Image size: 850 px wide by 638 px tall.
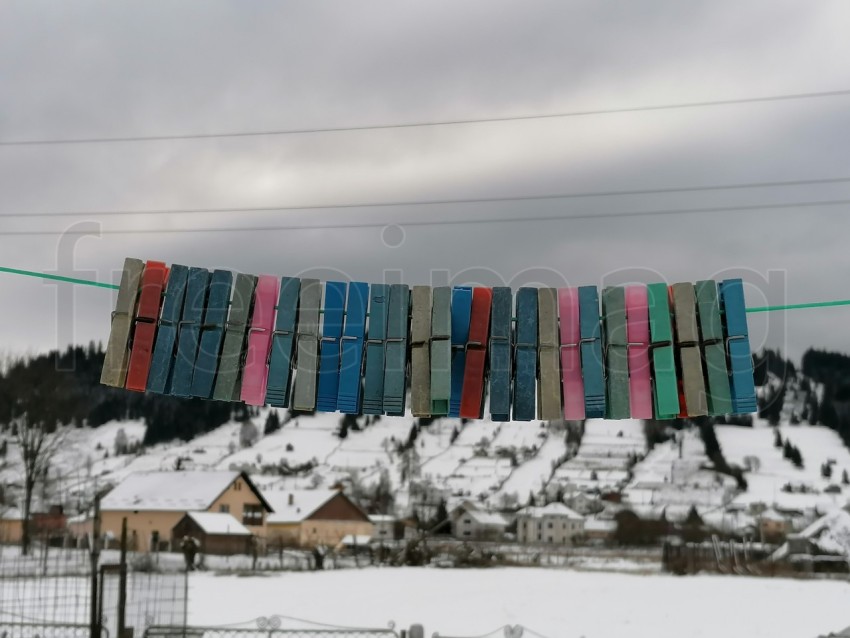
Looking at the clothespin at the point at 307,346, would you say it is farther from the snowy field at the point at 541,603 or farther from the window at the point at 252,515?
the window at the point at 252,515

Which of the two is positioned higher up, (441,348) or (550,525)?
(441,348)

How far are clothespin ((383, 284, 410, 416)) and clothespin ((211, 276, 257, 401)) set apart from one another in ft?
3.89

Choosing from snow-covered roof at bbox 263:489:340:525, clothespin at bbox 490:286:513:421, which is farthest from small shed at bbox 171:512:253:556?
clothespin at bbox 490:286:513:421

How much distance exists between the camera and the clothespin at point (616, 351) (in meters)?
7.59

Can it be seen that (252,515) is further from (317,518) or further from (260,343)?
(260,343)

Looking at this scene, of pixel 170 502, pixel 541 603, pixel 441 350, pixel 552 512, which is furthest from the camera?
pixel 552 512

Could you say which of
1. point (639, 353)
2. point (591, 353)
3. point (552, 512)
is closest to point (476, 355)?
point (591, 353)

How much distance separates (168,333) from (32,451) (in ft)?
142

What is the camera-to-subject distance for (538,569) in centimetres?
5219

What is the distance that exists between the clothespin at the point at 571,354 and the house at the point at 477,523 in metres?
75.1

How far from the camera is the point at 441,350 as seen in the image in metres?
7.60

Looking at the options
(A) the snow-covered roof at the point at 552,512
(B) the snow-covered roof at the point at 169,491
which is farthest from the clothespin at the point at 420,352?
(A) the snow-covered roof at the point at 552,512

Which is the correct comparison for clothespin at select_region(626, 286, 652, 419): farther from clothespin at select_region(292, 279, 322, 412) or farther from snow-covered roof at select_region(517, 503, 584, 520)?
snow-covered roof at select_region(517, 503, 584, 520)

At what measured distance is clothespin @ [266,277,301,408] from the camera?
7680mm
